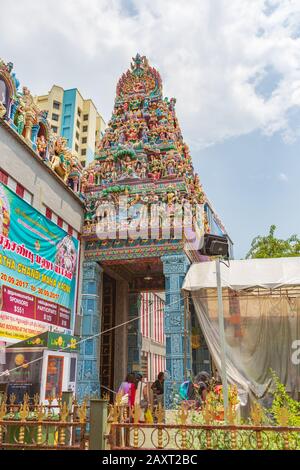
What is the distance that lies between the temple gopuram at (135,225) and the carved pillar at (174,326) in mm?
28

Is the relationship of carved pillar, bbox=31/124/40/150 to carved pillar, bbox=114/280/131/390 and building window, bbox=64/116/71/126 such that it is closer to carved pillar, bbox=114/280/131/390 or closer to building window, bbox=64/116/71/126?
carved pillar, bbox=114/280/131/390

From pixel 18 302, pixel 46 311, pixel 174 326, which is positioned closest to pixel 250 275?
pixel 174 326

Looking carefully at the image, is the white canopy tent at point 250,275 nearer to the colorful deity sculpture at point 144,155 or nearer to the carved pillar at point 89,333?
the colorful deity sculpture at point 144,155

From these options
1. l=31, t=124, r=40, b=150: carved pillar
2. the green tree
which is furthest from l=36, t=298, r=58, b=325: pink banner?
the green tree

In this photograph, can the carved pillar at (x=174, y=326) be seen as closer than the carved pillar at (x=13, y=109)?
No

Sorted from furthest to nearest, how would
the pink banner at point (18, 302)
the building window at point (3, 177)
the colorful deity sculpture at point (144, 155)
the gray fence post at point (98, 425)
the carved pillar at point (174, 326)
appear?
the colorful deity sculpture at point (144, 155) → the carved pillar at point (174, 326) → the building window at point (3, 177) → the pink banner at point (18, 302) → the gray fence post at point (98, 425)

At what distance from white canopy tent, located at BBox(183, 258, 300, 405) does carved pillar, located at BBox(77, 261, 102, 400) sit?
3.08 metres

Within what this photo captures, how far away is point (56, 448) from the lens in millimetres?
4375

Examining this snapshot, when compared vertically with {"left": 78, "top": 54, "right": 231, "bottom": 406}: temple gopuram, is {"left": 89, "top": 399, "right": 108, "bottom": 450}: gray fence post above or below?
below

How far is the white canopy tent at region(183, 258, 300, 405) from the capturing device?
1110cm

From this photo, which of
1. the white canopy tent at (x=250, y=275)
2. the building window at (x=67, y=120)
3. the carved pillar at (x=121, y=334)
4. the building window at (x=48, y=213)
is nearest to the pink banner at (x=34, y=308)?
the building window at (x=48, y=213)

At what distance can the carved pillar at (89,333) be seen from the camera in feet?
39.0

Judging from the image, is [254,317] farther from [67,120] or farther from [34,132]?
[67,120]

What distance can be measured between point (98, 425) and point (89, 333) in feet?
26.2
